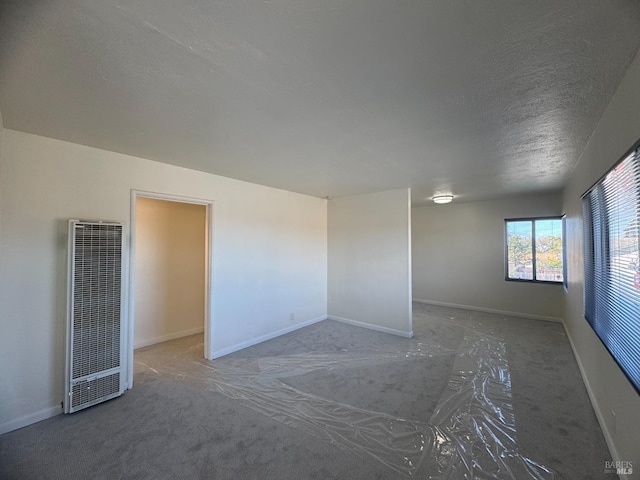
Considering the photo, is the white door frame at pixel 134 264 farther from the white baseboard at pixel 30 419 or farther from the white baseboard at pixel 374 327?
the white baseboard at pixel 374 327

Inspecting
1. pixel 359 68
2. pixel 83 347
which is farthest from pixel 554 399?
pixel 83 347

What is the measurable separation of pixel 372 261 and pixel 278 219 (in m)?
1.87

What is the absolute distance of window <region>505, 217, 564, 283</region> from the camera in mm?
5031

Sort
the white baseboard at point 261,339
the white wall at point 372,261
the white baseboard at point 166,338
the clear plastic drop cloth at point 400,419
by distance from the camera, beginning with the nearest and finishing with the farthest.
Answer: the clear plastic drop cloth at point 400,419 < the white baseboard at point 261,339 < the white baseboard at point 166,338 < the white wall at point 372,261

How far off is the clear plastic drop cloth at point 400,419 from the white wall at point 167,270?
560mm

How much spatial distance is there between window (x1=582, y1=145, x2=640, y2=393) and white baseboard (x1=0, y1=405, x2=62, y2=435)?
422 centimetres

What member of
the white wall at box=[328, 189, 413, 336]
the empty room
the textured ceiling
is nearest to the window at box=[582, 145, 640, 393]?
the empty room

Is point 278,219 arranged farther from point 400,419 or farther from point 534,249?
point 534,249

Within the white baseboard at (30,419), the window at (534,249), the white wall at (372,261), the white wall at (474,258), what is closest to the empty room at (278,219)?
the white baseboard at (30,419)

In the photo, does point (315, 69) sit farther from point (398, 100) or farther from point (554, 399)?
point (554, 399)

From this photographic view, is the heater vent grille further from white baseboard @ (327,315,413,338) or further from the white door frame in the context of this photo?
white baseboard @ (327,315,413,338)

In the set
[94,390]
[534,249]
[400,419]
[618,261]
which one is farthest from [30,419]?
[534,249]

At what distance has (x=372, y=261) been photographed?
15.5 ft

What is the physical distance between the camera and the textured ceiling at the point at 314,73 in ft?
3.50
